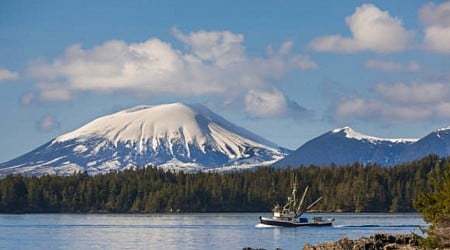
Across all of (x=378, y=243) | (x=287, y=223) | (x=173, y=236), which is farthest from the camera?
(x=287, y=223)

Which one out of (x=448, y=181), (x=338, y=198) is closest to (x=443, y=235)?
(x=448, y=181)

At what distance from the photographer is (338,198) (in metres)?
198

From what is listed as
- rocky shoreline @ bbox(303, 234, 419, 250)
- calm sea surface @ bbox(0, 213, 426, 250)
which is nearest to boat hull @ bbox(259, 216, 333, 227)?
calm sea surface @ bbox(0, 213, 426, 250)

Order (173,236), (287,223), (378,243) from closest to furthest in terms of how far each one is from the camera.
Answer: (378,243) < (173,236) < (287,223)

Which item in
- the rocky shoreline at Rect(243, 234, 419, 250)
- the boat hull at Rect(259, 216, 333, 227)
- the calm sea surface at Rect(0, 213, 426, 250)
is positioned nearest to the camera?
the rocky shoreline at Rect(243, 234, 419, 250)

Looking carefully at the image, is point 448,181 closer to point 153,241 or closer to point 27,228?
point 153,241

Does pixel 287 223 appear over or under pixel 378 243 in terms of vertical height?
over

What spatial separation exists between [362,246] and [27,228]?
82.2m

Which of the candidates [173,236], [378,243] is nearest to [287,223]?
[173,236]

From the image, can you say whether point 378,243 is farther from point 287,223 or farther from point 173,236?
point 287,223

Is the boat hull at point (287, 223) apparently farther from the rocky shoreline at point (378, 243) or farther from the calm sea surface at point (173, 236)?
the rocky shoreline at point (378, 243)

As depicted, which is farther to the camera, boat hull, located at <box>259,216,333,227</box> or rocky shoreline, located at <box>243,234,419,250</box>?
boat hull, located at <box>259,216,333,227</box>

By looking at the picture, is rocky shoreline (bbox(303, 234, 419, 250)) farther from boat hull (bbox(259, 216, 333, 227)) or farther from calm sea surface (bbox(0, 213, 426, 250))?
boat hull (bbox(259, 216, 333, 227))

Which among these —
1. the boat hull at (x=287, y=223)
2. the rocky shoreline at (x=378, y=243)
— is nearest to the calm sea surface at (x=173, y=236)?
the boat hull at (x=287, y=223)
